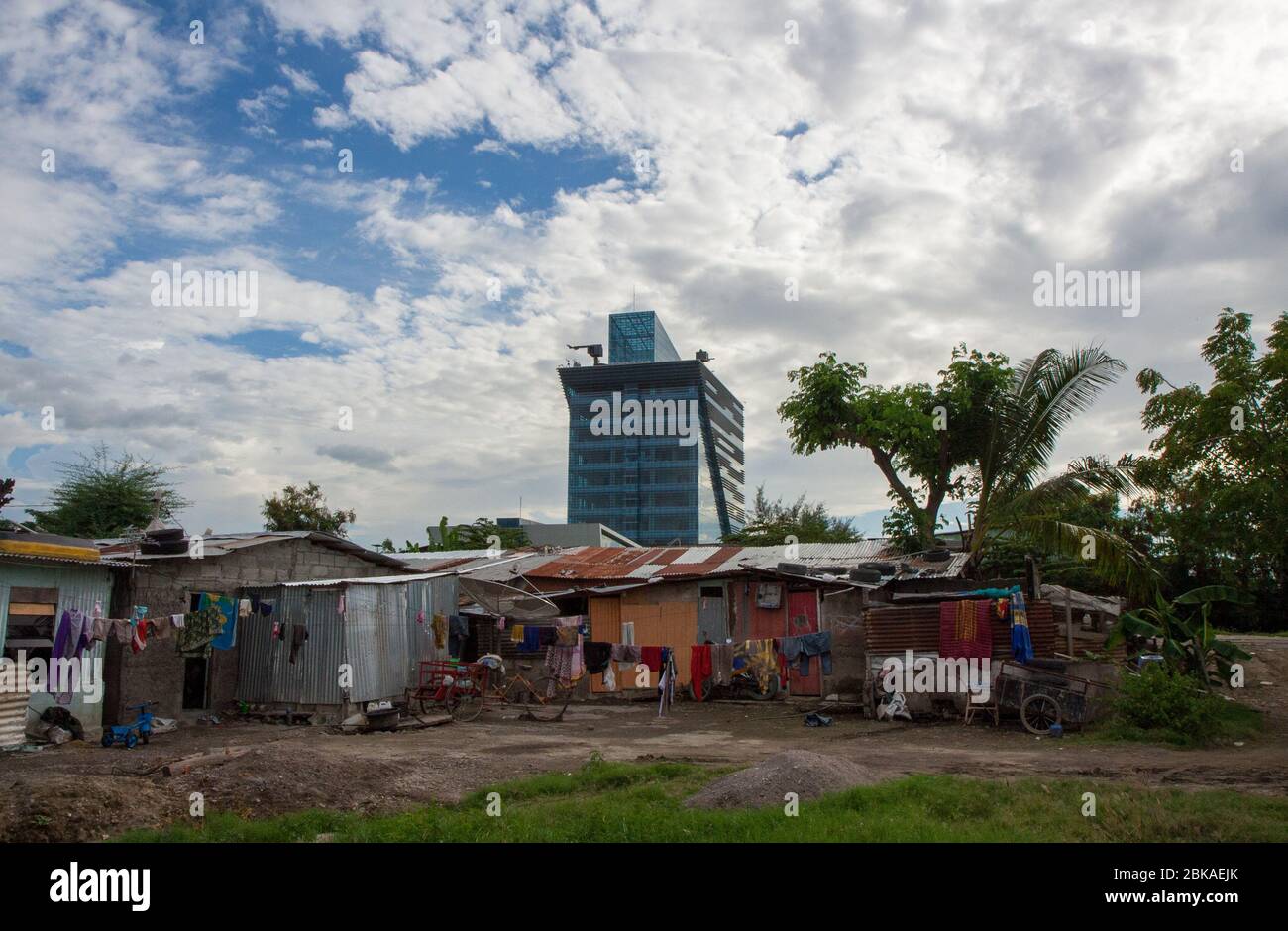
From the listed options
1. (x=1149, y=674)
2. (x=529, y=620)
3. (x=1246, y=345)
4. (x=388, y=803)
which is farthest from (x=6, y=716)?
(x=1246, y=345)

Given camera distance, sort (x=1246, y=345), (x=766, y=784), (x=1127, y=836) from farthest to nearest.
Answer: (x=1246, y=345), (x=766, y=784), (x=1127, y=836)

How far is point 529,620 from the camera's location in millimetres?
22438

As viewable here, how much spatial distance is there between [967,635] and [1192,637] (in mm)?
3880

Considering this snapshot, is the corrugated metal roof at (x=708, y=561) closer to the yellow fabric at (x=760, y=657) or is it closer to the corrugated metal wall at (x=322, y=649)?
the yellow fabric at (x=760, y=657)

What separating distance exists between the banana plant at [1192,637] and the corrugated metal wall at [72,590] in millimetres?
17385

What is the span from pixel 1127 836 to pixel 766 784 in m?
Result: 3.07

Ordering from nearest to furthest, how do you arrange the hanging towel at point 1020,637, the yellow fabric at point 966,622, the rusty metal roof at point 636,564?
the hanging towel at point 1020,637, the yellow fabric at point 966,622, the rusty metal roof at point 636,564

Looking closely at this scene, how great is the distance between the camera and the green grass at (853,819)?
7355mm

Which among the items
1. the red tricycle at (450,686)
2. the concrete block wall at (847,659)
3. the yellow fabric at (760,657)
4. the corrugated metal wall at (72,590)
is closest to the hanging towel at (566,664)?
the red tricycle at (450,686)

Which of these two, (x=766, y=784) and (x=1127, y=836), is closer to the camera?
(x=1127, y=836)

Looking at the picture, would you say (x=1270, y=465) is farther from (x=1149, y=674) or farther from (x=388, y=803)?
(x=388, y=803)

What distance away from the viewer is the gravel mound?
8.55 m

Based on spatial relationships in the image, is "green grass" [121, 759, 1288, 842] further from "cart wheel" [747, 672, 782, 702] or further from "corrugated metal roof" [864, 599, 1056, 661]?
"cart wheel" [747, 672, 782, 702]

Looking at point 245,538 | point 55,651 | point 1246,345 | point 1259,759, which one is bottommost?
point 1259,759
